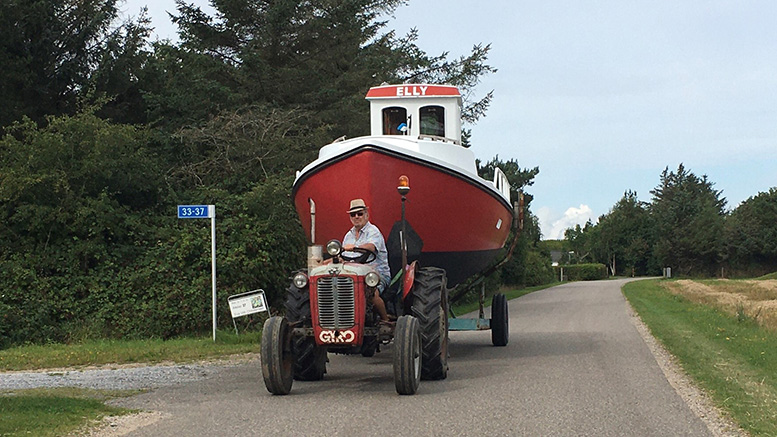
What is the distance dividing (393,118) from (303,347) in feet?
16.7

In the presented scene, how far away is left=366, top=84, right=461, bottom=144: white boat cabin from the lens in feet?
45.6

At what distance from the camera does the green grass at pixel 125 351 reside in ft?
42.0

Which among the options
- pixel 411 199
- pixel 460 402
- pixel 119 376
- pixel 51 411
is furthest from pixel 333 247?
pixel 119 376

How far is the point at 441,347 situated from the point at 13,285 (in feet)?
32.6

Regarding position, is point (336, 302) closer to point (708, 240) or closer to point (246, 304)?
point (246, 304)

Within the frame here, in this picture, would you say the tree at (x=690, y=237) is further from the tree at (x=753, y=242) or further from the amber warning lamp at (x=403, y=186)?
the amber warning lamp at (x=403, y=186)

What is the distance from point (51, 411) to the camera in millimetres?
7719

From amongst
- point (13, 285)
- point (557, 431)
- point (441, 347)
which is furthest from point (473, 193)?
point (13, 285)

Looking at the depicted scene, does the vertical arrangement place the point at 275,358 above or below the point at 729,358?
above

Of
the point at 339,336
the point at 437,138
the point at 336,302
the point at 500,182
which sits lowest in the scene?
the point at 339,336

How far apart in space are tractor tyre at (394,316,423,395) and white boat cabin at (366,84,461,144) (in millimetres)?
5523

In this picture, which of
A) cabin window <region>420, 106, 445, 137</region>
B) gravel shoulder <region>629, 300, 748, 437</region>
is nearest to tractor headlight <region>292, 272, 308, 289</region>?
gravel shoulder <region>629, 300, 748, 437</region>

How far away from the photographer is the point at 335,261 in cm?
922

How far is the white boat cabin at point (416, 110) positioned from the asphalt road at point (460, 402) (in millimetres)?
3555
